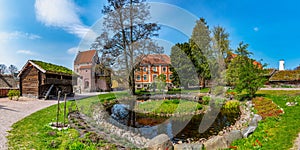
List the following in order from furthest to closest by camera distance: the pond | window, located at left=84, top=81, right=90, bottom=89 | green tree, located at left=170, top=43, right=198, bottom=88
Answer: window, located at left=84, top=81, right=90, bottom=89
green tree, located at left=170, top=43, right=198, bottom=88
the pond

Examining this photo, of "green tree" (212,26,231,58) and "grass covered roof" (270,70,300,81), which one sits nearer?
"grass covered roof" (270,70,300,81)

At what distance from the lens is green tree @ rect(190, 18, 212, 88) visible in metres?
29.6

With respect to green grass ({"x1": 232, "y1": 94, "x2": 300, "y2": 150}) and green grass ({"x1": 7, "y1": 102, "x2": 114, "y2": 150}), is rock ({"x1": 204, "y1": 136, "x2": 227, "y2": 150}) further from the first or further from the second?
green grass ({"x1": 7, "y1": 102, "x2": 114, "y2": 150})

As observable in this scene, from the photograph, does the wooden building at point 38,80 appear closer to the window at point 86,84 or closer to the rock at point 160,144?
the window at point 86,84

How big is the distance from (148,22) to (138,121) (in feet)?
42.8

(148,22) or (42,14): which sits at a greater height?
(148,22)

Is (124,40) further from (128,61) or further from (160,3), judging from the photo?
(160,3)

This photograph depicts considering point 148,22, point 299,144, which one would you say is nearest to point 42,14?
point 148,22

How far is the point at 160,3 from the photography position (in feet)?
49.8

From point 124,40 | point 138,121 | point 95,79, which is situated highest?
point 124,40

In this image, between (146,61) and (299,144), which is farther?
(146,61)

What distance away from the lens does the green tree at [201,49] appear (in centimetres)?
2965

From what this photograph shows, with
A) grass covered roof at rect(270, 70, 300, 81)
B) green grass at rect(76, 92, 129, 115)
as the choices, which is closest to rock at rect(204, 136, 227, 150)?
green grass at rect(76, 92, 129, 115)

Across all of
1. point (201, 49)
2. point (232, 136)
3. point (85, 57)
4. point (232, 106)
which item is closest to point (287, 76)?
point (201, 49)
